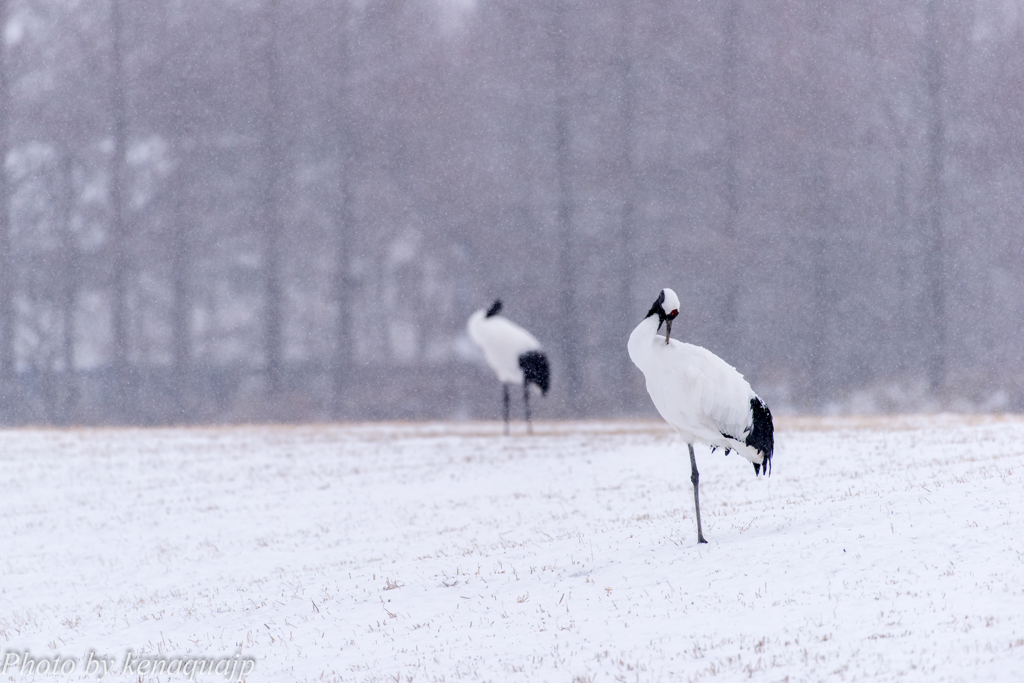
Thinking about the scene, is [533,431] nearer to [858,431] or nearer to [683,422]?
[858,431]

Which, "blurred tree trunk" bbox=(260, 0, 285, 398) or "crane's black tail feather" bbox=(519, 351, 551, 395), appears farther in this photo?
"blurred tree trunk" bbox=(260, 0, 285, 398)

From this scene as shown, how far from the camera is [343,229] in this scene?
97.0 feet

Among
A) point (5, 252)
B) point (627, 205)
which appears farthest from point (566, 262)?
point (5, 252)

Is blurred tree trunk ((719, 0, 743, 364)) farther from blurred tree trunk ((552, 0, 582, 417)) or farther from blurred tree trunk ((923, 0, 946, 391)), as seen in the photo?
blurred tree trunk ((923, 0, 946, 391))

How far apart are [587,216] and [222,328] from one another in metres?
10.9

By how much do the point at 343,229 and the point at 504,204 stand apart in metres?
4.58

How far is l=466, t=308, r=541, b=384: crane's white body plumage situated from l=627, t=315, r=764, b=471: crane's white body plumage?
13.4 m

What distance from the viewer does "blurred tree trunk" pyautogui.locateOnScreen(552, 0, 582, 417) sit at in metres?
29.2

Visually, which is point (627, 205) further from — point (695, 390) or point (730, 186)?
point (695, 390)

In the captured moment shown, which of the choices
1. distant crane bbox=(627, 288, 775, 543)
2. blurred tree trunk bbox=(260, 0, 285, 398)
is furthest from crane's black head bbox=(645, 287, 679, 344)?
blurred tree trunk bbox=(260, 0, 285, 398)

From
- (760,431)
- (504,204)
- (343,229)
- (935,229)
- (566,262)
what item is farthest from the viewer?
(504,204)

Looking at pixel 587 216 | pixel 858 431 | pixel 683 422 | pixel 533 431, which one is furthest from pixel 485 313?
pixel 683 422

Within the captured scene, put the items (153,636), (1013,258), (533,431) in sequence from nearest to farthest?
1. (153,636)
2. (533,431)
3. (1013,258)

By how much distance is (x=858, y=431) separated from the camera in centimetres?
1991
